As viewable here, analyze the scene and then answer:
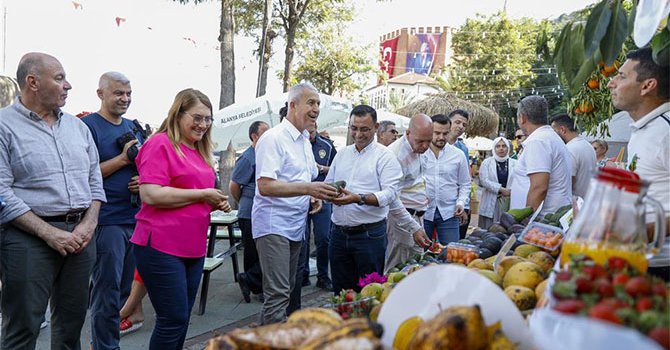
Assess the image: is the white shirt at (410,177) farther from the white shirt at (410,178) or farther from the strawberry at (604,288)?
the strawberry at (604,288)

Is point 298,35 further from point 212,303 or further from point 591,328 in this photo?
point 591,328

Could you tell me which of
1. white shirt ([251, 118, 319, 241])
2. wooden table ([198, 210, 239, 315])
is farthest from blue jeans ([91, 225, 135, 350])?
wooden table ([198, 210, 239, 315])

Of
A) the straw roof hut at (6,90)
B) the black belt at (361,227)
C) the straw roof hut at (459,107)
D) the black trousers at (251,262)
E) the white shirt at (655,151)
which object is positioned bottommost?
the black trousers at (251,262)

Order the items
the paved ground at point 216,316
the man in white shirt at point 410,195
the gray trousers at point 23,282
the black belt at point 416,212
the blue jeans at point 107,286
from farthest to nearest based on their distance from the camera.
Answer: the black belt at point 416,212, the man in white shirt at point 410,195, the paved ground at point 216,316, the blue jeans at point 107,286, the gray trousers at point 23,282

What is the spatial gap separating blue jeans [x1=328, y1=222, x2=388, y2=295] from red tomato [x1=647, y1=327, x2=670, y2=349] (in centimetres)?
367

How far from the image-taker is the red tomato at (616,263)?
50.5 inches

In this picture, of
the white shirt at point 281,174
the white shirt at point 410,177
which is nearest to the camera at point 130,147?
the white shirt at point 281,174

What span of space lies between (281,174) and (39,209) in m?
1.59

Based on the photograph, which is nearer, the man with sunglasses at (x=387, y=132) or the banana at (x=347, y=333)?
the banana at (x=347, y=333)

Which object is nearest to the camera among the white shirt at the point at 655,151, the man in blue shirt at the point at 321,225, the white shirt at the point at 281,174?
the white shirt at the point at 655,151

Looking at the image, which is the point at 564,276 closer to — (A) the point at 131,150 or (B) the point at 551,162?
(A) the point at 131,150

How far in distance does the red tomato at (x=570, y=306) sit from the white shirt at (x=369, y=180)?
3.40 metres

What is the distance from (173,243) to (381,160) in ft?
6.70

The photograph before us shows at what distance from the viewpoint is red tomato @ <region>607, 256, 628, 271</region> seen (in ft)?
A: 4.21
